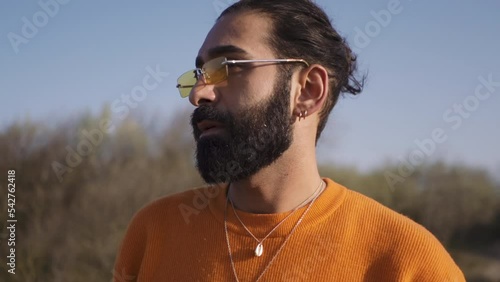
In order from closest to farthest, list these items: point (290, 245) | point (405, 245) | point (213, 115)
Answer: point (405, 245)
point (290, 245)
point (213, 115)

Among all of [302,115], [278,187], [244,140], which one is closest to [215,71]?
[244,140]

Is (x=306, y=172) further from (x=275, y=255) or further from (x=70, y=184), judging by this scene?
(x=70, y=184)

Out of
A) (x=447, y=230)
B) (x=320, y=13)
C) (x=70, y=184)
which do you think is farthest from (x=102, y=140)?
(x=447, y=230)

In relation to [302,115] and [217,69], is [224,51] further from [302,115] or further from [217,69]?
[302,115]

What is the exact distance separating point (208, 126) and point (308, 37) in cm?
66

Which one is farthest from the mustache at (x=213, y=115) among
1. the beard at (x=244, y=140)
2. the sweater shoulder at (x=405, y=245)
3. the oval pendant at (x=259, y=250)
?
the sweater shoulder at (x=405, y=245)

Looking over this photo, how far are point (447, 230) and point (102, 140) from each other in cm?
1231

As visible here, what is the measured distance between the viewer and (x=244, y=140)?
243 centimetres

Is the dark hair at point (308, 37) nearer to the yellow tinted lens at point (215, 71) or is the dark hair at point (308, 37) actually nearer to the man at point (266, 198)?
the man at point (266, 198)

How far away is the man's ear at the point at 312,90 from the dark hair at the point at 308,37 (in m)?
0.07

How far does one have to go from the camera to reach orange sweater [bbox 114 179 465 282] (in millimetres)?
2150

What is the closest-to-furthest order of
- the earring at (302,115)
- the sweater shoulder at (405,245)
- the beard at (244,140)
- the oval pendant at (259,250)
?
1. the sweater shoulder at (405,245)
2. the oval pendant at (259,250)
3. the beard at (244,140)
4. the earring at (302,115)

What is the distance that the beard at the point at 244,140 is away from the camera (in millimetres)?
2398

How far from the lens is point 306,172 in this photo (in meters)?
2.48
